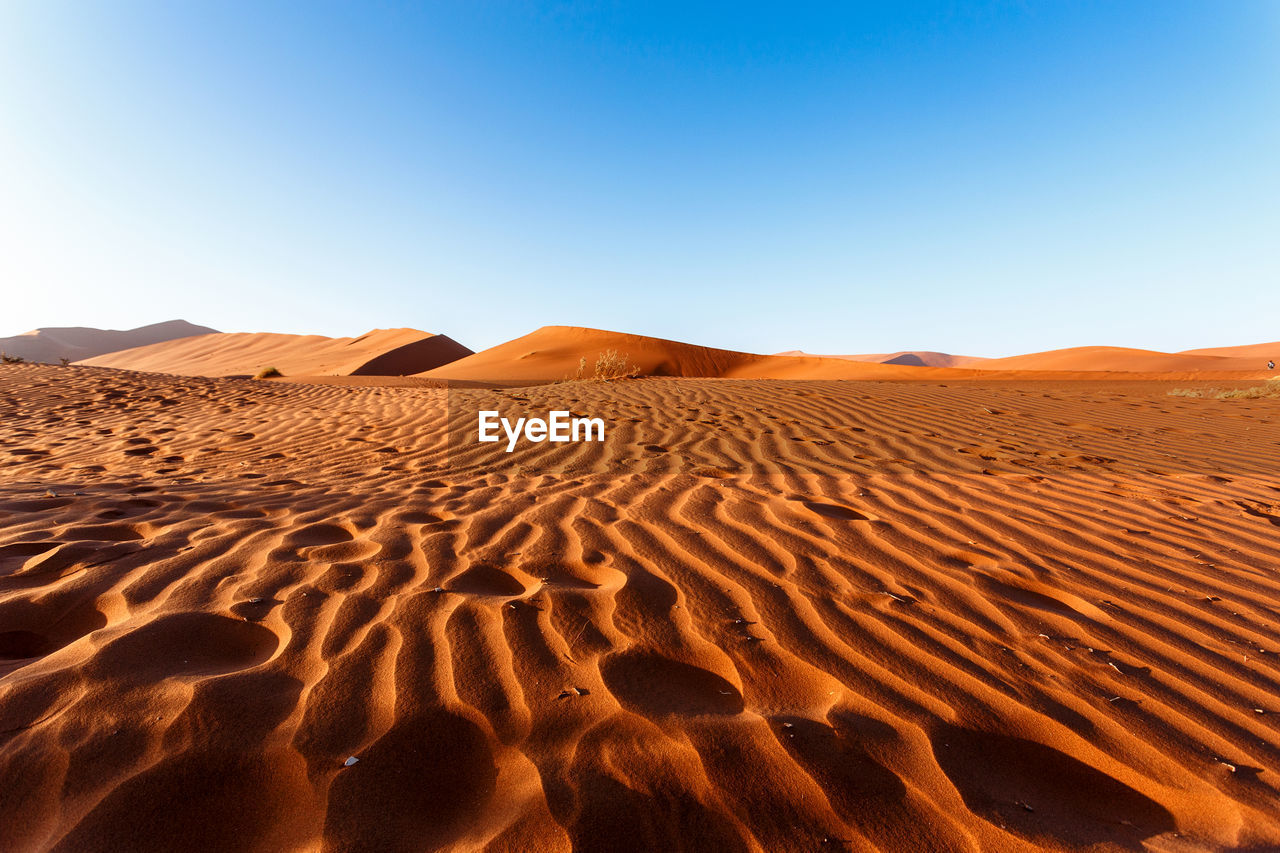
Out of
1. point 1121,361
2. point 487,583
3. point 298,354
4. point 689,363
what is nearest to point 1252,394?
point 487,583

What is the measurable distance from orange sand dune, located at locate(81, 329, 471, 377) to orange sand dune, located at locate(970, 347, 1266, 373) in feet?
96.3

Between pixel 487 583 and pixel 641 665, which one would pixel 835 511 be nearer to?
pixel 641 665

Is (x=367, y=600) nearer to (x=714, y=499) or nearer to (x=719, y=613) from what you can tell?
(x=719, y=613)

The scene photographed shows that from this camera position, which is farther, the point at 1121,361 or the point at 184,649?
the point at 1121,361

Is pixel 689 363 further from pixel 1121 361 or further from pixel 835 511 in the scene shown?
pixel 835 511

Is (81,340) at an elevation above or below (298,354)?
above

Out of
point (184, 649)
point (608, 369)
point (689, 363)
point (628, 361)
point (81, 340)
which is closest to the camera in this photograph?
point (184, 649)

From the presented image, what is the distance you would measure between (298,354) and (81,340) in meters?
49.2

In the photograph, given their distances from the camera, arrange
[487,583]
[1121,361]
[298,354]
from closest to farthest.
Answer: [487,583]
[1121,361]
[298,354]

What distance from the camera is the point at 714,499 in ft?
11.1

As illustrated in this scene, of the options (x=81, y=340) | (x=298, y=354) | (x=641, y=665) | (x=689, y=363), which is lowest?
(x=641, y=665)

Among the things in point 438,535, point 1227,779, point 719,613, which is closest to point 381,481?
point 438,535

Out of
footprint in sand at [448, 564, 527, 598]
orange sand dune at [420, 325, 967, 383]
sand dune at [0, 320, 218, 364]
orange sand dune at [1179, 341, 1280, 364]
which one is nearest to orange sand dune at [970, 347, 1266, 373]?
orange sand dune at [420, 325, 967, 383]

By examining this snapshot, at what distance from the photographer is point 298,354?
1499 inches
